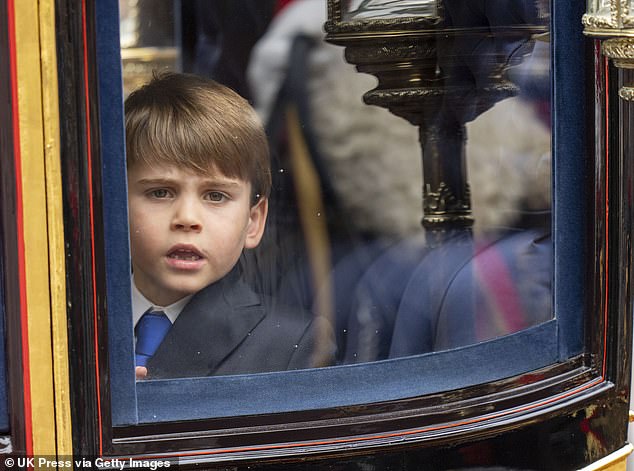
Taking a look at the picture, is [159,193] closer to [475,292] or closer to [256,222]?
[256,222]

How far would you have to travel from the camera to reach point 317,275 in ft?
4.03

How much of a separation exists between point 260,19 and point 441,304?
413 millimetres

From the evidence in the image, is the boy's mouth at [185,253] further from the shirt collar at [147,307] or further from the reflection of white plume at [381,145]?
the reflection of white plume at [381,145]

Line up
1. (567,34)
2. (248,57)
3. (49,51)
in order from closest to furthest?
(49,51) → (248,57) → (567,34)

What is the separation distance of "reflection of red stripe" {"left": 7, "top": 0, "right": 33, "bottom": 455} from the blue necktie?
0.12 metres

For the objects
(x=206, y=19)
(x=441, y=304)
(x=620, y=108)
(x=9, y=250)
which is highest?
(x=206, y=19)

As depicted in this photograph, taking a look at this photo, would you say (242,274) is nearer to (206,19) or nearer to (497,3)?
(206,19)

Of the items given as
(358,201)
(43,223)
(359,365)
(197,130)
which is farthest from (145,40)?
(359,365)

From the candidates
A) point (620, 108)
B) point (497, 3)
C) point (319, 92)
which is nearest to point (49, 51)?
point (319, 92)

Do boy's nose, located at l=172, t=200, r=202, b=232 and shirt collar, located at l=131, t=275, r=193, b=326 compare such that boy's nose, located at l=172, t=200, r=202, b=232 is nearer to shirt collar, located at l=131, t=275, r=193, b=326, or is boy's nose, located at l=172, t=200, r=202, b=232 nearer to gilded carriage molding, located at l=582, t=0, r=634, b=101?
shirt collar, located at l=131, t=275, r=193, b=326

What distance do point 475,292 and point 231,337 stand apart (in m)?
0.33

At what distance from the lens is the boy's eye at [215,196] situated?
1.16m

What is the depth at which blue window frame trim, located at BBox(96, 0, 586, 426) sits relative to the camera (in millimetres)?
1092

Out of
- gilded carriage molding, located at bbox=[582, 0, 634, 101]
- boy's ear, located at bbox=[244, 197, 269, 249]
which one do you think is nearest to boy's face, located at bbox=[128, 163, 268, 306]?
boy's ear, located at bbox=[244, 197, 269, 249]
